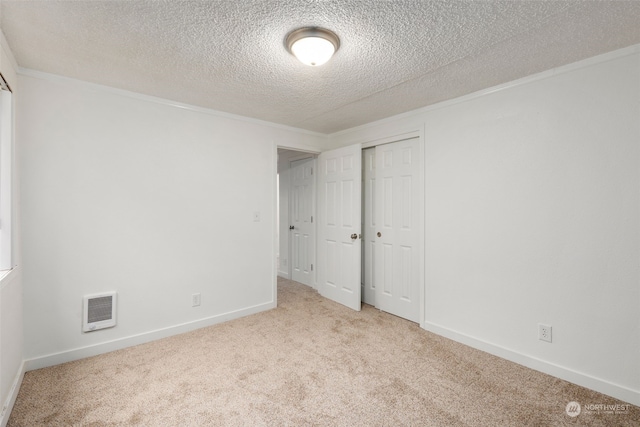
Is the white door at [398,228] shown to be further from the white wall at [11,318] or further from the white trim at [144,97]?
the white wall at [11,318]

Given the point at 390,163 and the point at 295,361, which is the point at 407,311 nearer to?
the point at 295,361

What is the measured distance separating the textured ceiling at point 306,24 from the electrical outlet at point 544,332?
75.0 inches

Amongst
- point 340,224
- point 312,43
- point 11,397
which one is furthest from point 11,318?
point 340,224

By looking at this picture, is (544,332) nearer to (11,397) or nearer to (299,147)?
(299,147)

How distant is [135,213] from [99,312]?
2.87 ft

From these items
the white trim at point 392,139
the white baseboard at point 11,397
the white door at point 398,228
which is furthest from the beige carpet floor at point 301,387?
the white trim at point 392,139

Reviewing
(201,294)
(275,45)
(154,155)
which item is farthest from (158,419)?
(275,45)

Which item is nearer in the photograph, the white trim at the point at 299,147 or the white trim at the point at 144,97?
the white trim at the point at 144,97

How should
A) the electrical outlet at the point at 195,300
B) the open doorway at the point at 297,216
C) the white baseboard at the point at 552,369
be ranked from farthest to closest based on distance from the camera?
the open doorway at the point at 297,216, the electrical outlet at the point at 195,300, the white baseboard at the point at 552,369

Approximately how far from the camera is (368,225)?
3.71 metres

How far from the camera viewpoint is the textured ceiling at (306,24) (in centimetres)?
152

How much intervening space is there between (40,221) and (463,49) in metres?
3.27

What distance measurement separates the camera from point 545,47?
188 cm

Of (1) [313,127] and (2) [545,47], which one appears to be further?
(1) [313,127]
